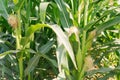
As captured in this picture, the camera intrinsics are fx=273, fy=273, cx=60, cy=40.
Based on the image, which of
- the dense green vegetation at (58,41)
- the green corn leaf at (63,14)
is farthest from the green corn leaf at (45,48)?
the green corn leaf at (63,14)

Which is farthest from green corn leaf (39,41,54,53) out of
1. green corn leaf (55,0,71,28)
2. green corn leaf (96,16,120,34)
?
green corn leaf (96,16,120,34)

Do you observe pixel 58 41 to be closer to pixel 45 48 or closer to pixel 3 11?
pixel 45 48

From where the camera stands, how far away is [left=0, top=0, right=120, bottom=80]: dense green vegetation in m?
1.10

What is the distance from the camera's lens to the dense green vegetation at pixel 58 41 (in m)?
1.10

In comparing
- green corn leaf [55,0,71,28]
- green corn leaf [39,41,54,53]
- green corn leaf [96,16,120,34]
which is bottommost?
green corn leaf [39,41,54,53]

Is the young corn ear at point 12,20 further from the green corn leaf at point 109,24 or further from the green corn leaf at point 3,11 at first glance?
the green corn leaf at point 109,24

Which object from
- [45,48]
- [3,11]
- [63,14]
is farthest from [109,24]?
[3,11]

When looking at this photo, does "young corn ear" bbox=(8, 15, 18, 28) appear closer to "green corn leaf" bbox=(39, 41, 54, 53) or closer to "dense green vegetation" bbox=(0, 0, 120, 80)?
"dense green vegetation" bbox=(0, 0, 120, 80)

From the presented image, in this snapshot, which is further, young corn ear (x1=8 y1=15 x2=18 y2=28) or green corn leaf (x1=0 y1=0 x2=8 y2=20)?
green corn leaf (x1=0 y1=0 x2=8 y2=20)

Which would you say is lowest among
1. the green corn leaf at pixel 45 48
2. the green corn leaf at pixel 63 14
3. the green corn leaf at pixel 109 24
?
the green corn leaf at pixel 45 48

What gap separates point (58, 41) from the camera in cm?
105

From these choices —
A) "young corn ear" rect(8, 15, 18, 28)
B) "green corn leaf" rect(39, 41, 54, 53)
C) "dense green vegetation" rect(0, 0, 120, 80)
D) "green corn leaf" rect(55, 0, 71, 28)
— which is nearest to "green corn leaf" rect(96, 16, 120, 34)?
"dense green vegetation" rect(0, 0, 120, 80)

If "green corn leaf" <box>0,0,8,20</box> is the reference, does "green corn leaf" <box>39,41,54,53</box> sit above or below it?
below

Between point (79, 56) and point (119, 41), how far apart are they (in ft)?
0.88
